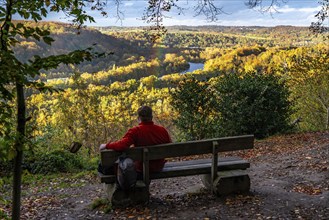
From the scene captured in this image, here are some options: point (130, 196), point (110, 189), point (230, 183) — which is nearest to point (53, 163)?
point (110, 189)

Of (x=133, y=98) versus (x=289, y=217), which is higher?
(x=289, y=217)

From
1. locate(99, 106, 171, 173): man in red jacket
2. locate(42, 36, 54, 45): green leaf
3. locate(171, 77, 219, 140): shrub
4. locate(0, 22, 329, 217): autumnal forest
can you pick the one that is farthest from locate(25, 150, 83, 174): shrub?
locate(42, 36, 54, 45): green leaf

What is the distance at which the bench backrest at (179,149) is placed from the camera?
582 centimetres

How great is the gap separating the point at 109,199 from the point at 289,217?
2.79 meters

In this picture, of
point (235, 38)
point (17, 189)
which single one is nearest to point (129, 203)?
point (17, 189)

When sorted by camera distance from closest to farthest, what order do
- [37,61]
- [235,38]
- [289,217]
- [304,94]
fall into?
1. [37,61]
2. [289,217]
3. [304,94]
4. [235,38]

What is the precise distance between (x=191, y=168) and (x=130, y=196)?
1.08m

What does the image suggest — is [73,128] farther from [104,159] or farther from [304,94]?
[104,159]

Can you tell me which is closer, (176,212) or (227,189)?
(176,212)

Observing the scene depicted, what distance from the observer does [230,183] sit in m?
6.38

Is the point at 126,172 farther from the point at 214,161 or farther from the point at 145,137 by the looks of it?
the point at 214,161

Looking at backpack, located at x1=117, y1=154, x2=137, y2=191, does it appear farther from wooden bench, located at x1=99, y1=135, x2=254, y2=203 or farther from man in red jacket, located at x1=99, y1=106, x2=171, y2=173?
man in red jacket, located at x1=99, y1=106, x2=171, y2=173

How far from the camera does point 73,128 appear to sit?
26.1 meters

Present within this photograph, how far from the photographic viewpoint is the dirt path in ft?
18.8
